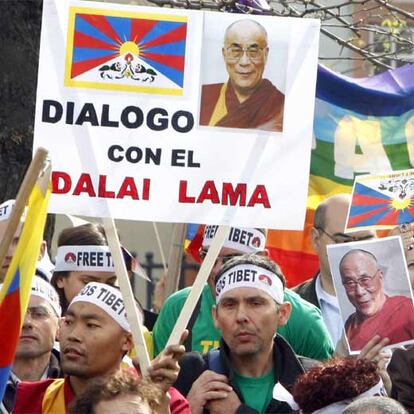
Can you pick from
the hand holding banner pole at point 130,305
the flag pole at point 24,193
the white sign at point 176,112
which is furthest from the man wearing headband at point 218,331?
the flag pole at point 24,193

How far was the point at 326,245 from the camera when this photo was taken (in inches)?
333

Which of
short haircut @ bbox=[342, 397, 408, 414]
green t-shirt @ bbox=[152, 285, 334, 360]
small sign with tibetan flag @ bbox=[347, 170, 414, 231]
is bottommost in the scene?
short haircut @ bbox=[342, 397, 408, 414]

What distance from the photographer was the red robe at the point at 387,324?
7.34m

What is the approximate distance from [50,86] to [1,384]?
144 cm

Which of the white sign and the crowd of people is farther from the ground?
the white sign

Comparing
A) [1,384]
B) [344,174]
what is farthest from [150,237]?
[1,384]

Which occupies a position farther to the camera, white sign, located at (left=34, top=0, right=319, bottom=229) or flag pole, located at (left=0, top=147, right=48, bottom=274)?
white sign, located at (left=34, top=0, right=319, bottom=229)

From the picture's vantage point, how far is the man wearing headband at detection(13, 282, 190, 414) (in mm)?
6664

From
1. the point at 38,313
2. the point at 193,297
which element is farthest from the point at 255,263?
the point at 38,313

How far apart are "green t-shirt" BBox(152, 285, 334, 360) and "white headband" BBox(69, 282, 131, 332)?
2.35ft

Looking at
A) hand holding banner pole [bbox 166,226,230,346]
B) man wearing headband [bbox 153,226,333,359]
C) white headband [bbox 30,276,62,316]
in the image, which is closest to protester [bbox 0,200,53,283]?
white headband [bbox 30,276,62,316]

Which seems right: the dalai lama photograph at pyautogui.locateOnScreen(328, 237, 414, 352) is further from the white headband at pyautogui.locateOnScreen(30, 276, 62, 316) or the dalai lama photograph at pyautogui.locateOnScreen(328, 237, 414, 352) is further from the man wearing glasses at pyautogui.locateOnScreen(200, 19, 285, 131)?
the white headband at pyautogui.locateOnScreen(30, 276, 62, 316)

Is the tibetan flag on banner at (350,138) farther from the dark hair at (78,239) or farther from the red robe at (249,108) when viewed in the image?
Result: the red robe at (249,108)

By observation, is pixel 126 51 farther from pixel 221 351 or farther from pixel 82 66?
pixel 221 351
